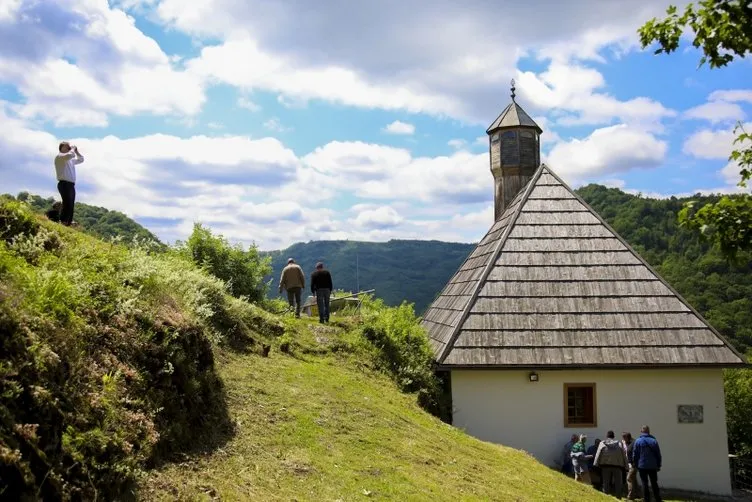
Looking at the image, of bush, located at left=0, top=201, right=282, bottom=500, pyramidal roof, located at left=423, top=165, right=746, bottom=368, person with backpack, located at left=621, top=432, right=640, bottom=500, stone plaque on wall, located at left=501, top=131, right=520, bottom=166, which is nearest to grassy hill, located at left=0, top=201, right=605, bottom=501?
bush, located at left=0, top=201, right=282, bottom=500

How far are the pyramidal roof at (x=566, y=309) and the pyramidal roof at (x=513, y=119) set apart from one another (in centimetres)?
591

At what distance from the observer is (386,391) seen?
12469 mm

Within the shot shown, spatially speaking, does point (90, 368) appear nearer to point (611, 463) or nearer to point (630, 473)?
point (611, 463)

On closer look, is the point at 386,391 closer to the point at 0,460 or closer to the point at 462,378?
the point at 462,378

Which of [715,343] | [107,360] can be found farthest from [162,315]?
[715,343]

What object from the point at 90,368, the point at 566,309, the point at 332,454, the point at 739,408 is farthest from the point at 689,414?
the point at 739,408

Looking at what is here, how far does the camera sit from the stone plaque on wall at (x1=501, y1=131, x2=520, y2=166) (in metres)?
22.9

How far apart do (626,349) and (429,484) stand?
917cm

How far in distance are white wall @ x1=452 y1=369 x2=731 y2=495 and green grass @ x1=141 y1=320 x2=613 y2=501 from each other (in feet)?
10.2

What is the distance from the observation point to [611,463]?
1290 centimetres

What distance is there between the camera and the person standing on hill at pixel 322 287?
50.7 ft

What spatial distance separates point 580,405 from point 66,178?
12.5 metres

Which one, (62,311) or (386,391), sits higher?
(62,311)

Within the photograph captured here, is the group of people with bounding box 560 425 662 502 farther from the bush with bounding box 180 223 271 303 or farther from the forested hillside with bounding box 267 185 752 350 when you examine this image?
the forested hillside with bounding box 267 185 752 350
